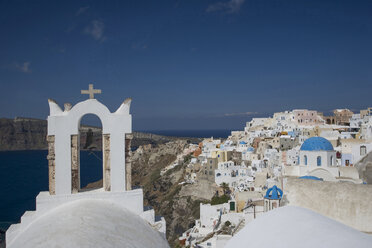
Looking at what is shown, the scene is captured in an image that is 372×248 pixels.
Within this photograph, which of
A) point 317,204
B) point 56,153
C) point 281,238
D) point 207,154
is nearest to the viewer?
point 281,238

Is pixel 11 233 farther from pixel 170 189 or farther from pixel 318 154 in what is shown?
pixel 170 189

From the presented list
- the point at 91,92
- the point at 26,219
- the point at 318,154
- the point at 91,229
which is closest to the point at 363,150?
the point at 318,154

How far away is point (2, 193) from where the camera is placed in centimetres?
4788

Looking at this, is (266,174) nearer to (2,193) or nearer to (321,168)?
(321,168)

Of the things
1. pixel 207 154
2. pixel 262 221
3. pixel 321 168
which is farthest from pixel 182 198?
pixel 262 221

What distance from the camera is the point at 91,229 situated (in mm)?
3840

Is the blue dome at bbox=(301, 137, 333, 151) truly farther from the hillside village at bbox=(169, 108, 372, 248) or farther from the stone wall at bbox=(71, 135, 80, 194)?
the stone wall at bbox=(71, 135, 80, 194)

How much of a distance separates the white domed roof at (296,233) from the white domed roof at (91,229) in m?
1.43

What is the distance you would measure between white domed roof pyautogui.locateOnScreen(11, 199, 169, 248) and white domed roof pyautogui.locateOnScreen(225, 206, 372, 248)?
4.70 feet

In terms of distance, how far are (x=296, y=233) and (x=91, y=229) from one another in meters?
2.38

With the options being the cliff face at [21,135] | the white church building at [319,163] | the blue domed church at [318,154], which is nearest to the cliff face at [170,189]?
the white church building at [319,163]

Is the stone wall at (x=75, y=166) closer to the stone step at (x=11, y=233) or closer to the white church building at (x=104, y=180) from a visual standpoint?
the white church building at (x=104, y=180)

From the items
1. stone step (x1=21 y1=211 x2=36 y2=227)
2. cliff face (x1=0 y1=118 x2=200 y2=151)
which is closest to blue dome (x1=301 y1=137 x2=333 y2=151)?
stone step (x1=21 y1=211 x2=36 y2=227)

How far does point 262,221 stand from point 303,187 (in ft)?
10.7
